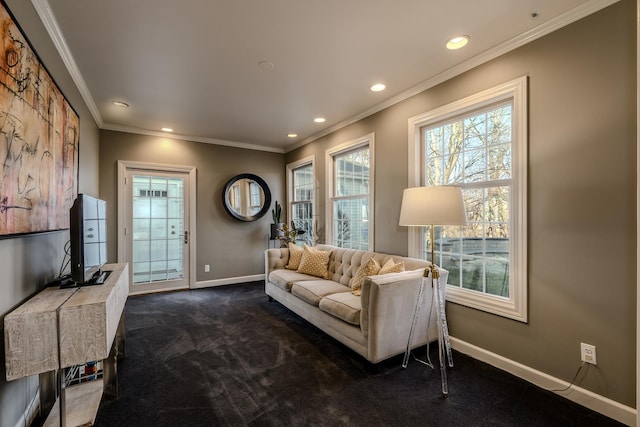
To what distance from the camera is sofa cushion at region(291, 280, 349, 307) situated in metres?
3.02

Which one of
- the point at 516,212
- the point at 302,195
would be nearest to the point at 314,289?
the point at 516,212

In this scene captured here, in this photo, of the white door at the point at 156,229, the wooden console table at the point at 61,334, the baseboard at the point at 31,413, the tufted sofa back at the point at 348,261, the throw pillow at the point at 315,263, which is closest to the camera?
the wooden console table at the point at 61,334

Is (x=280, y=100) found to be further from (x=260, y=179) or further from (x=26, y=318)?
(x=26, y=318)

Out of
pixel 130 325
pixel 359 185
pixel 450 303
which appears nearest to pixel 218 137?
pixel 359 185

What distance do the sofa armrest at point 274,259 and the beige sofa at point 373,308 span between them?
0.80 meters

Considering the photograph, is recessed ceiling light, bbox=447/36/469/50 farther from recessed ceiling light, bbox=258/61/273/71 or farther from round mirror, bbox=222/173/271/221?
round mirror, bbox=222/173/271/221

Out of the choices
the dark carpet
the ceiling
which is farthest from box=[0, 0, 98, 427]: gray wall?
the dark carpet

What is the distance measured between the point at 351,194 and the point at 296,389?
2687 millimetres

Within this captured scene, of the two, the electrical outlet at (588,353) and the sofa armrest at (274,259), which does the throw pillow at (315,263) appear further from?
the electrical outlet at (588,353)

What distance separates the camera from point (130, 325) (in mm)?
3379

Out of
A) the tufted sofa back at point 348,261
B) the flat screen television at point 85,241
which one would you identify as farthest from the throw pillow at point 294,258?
the flat screen television at point 85,241

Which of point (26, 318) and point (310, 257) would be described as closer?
point (26, 318)

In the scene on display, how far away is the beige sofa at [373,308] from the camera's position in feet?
7.47

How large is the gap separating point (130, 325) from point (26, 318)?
2217 mm
